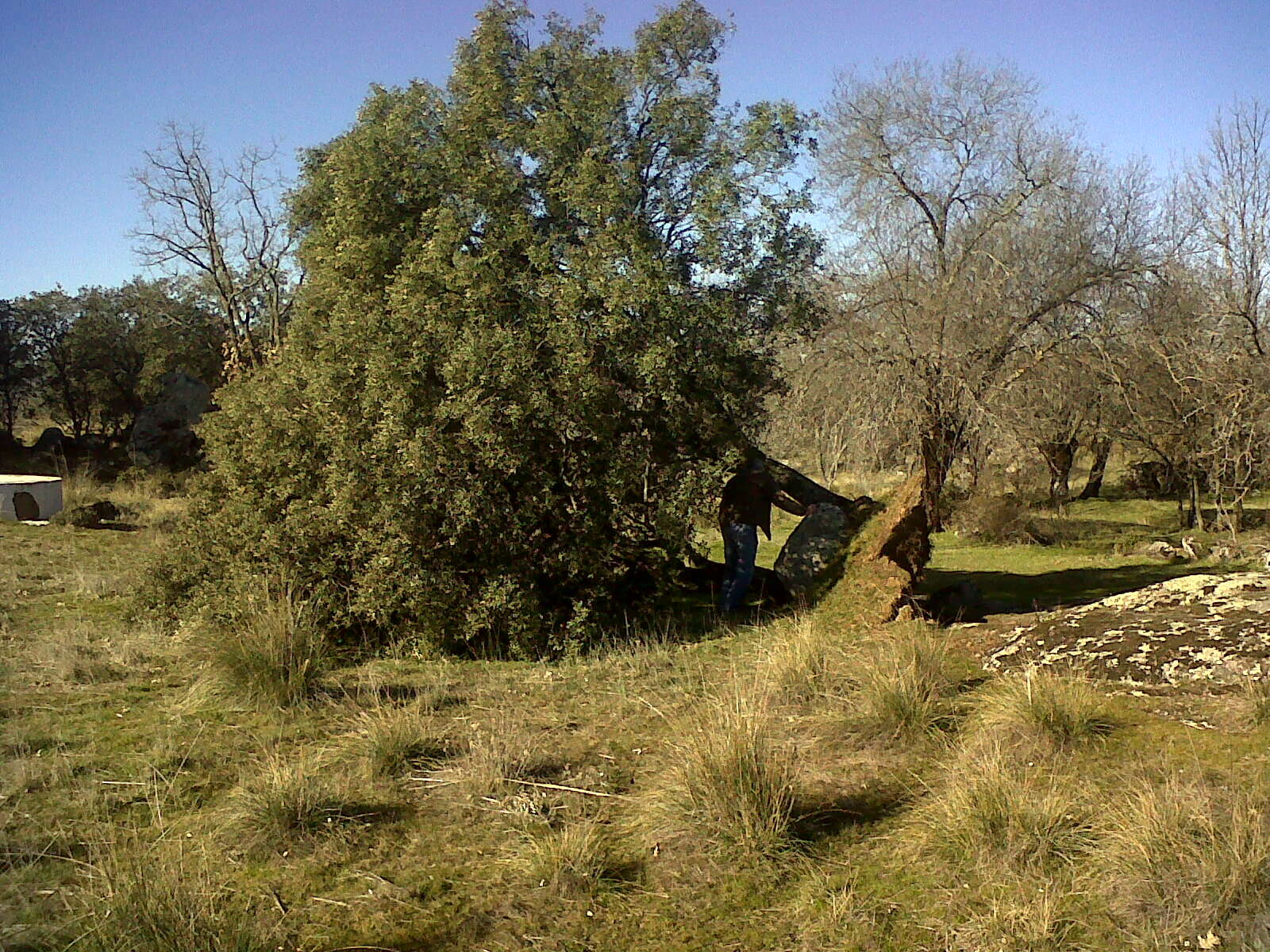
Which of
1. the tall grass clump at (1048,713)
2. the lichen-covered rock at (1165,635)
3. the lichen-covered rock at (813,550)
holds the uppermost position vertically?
the lichen-covered rock at (813,550)

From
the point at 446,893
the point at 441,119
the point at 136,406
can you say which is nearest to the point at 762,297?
the point at 441,119

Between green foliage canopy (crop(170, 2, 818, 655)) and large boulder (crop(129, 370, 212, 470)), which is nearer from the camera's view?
green foliage canopy (crop(170, 2, 818, 655))

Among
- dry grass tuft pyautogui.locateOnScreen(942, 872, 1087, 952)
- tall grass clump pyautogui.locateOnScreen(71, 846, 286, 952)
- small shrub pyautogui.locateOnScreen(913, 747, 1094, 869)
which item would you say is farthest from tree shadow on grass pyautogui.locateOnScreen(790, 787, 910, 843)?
tall grass clump pyautogui.locateOnScreen(71, 846, 286, 952)

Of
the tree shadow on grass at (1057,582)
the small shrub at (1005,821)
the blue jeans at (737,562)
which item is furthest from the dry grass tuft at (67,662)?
the tree shadow on grass at (1057,582)

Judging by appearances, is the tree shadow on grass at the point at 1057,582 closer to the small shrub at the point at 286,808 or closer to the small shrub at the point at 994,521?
the small shrub at the point at 994,521

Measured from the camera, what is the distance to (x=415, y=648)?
337 inches

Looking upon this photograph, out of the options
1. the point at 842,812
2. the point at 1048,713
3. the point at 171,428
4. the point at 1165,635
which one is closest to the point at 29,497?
the point at 171,428

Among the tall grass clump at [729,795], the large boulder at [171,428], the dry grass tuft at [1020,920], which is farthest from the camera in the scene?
the large boulder at [171,428]

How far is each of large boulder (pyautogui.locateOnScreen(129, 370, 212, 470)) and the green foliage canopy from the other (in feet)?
60.8

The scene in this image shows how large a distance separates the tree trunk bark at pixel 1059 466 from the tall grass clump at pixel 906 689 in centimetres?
1432

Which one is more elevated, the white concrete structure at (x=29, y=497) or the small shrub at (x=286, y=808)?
the white concrete structure at (x=29, y=497)

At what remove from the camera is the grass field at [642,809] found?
3.88 m

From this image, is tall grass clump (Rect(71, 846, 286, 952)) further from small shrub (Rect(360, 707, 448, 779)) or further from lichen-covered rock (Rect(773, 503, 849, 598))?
lichen-covered rock (Rect(773, 503, 849, 598))

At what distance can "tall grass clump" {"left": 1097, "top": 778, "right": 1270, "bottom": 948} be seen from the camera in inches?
146
